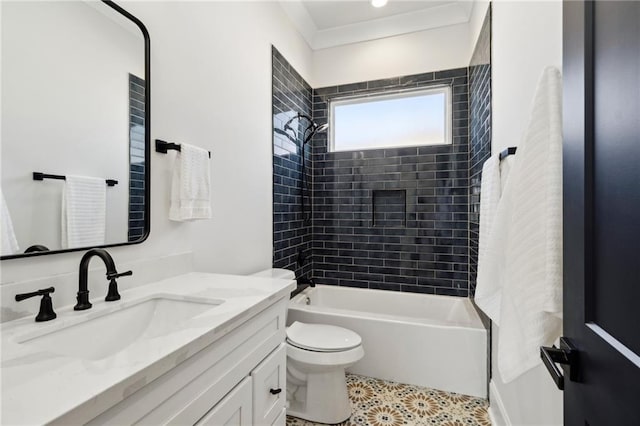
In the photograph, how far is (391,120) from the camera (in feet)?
10.1

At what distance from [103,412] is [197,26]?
69.7 inches

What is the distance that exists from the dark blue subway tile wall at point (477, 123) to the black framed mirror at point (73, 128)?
2024 millimetres

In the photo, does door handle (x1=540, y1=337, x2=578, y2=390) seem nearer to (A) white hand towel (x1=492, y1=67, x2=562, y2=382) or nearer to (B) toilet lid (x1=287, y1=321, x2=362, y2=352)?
(A) white hand towel (x1=492, y1=67, x2=562, y2=382)

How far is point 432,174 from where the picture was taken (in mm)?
2902

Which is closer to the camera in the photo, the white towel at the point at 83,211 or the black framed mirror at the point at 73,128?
the black framed mirror at the point at 73,128

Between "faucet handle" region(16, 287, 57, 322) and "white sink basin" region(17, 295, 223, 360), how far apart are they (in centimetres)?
7

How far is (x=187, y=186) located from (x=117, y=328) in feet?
2.21

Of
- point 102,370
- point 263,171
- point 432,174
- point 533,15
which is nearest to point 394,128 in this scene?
point 432,174

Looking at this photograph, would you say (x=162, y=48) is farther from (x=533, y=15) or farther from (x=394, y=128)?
(x=394, y=128)

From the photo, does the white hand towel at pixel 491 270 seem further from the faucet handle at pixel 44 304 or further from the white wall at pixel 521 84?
the faucet handle at pixel 44 304

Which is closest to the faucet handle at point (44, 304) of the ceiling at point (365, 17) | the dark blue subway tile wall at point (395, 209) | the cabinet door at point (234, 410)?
the cabinet door at point (234, 410)

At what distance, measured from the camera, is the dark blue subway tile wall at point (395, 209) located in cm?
283

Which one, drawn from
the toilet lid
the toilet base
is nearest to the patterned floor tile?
the toilet base

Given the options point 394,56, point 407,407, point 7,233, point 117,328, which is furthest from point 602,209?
point 394,56
